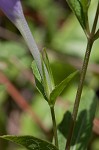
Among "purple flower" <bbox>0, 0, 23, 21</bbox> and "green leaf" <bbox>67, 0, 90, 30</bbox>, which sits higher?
"purple flower" <bbox>0, 0, 23, 21</bbox>

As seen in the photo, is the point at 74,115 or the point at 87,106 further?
the point at 87,106

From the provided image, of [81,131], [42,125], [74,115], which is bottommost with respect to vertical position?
[42,125]

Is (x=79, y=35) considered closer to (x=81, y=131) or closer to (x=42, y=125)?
(x=42, y=125)

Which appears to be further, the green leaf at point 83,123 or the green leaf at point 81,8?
the green leaf at point 83,123

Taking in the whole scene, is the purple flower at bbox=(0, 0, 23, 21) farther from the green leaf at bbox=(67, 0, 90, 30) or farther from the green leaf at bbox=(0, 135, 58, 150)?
the green leaf at bbox=(0, 135, 58, 150)

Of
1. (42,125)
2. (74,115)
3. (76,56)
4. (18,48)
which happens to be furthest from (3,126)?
(74,115)

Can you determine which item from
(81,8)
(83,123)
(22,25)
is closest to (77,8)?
(81,8)

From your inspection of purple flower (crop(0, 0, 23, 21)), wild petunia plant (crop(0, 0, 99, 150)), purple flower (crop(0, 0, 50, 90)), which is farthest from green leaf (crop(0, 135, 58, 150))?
purple flower (crop(0, 0, 23, 21))

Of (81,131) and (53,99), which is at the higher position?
(53,99)

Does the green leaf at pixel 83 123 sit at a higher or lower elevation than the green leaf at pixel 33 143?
lower

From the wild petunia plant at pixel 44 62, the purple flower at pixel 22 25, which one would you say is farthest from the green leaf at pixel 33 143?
the purple flower at pixel 22 25

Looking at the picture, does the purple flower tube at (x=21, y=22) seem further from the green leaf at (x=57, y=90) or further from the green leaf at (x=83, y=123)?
the green leaf at (x=83, y=123)
